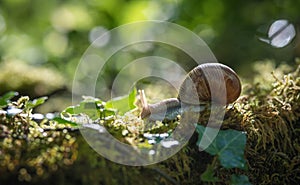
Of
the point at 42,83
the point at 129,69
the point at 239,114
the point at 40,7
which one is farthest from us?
the point at 40,7

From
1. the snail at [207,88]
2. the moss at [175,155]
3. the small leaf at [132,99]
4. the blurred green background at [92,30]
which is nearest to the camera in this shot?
the moss at [175,155]

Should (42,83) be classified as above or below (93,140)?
above

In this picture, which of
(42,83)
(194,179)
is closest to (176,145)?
(194,179)

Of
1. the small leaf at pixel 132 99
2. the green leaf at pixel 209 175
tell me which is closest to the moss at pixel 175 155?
the green leaf at pixel 209 175

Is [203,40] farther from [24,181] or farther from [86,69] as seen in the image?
[24,181]

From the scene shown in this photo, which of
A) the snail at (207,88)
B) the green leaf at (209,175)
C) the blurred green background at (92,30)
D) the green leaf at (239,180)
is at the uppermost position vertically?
the blurred green background at (92,30)

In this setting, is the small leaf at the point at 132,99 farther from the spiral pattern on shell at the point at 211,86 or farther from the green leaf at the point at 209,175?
the green leaf at the point at 209,175

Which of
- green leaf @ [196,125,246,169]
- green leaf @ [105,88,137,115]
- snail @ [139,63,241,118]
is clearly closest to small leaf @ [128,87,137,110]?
green leaf @ [105,88,137,115]
